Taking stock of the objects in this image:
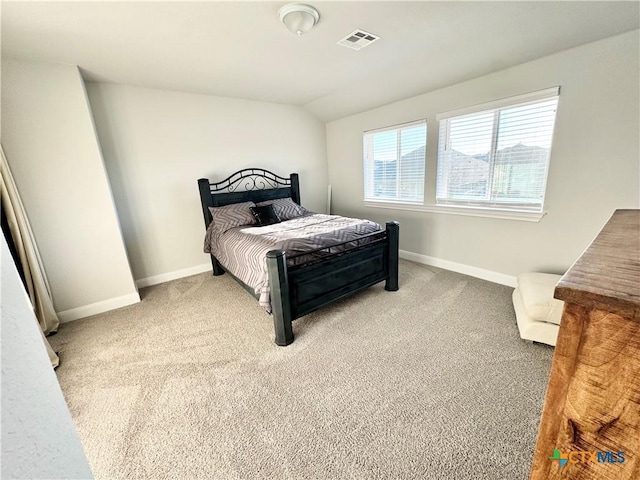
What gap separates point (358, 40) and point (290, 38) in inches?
22.4

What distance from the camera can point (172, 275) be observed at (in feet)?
11.7

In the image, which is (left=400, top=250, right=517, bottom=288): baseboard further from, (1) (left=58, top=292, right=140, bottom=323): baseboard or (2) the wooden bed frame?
(1) (left=58, top=292, right=140, bottom=323): baseboard

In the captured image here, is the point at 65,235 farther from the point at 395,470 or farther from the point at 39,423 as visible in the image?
the point at 395,470

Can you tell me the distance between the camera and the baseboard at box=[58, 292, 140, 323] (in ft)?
8.77

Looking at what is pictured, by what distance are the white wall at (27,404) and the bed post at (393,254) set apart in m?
2.57

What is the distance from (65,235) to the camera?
8.43 feet

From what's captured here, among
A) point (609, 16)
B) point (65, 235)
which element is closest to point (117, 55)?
point (65, 235)

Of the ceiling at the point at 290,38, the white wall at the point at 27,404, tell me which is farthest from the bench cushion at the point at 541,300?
the white wall at the point at 27,404

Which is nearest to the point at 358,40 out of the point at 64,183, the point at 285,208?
the point at 285,208

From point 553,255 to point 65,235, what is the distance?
4.79 metres

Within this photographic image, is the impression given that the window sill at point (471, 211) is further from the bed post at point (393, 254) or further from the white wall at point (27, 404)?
the white wall at point (27, 404)

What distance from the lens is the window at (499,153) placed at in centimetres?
250

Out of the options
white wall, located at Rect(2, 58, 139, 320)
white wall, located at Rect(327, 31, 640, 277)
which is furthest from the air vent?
white wall, located at Rect(2, 58, 139, 320)

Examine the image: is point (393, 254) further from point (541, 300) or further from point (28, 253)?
point (28, 253)
